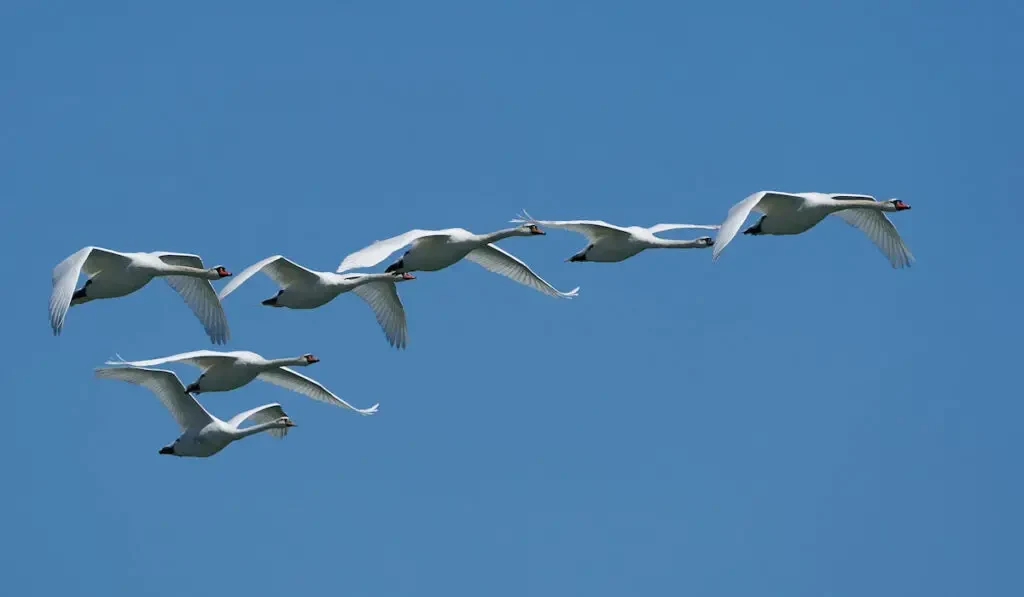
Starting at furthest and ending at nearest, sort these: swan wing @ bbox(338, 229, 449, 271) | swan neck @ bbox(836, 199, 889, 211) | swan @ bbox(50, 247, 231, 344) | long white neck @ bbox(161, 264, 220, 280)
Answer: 1. swan neck @ bbox(836, 199, 889, 211)
2. long white neck @ bbox(161, 264, 220, 280)
3. swan wing @ bbox(338, 229, 449, 271)
4. swan @ bbox(50, 247, 231, 344)

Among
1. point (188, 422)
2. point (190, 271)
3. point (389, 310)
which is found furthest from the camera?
point (389, 310)

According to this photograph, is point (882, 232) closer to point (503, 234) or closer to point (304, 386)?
point (503, 234)

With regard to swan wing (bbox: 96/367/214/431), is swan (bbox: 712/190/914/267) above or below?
above

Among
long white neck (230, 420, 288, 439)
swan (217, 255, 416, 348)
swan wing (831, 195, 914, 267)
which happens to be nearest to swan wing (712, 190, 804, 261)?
swan wing (831, 195, 914, 267)

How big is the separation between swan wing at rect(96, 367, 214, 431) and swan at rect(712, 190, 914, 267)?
12.4 metres

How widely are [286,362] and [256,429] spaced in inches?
65.9

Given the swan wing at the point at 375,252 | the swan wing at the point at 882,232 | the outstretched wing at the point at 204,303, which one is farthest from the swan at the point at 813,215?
the outstretched wing at the point at 204,303

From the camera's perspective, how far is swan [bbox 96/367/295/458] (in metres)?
47.2

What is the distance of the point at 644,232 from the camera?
4897 centimetres

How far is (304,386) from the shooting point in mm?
51312

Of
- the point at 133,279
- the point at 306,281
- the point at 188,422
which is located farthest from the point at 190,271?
the point at 188,422

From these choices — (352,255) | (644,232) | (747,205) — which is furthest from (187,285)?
(747,205)

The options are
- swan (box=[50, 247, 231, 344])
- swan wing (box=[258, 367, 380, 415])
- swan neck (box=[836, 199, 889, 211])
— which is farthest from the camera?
swan wing (box=[258, 367, 380, 415])

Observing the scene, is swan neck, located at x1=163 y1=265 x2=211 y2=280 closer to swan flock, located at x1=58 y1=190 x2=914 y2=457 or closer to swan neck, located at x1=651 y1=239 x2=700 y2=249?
swan flock, located at x1=58 y1=190 x2=914 y2=457
